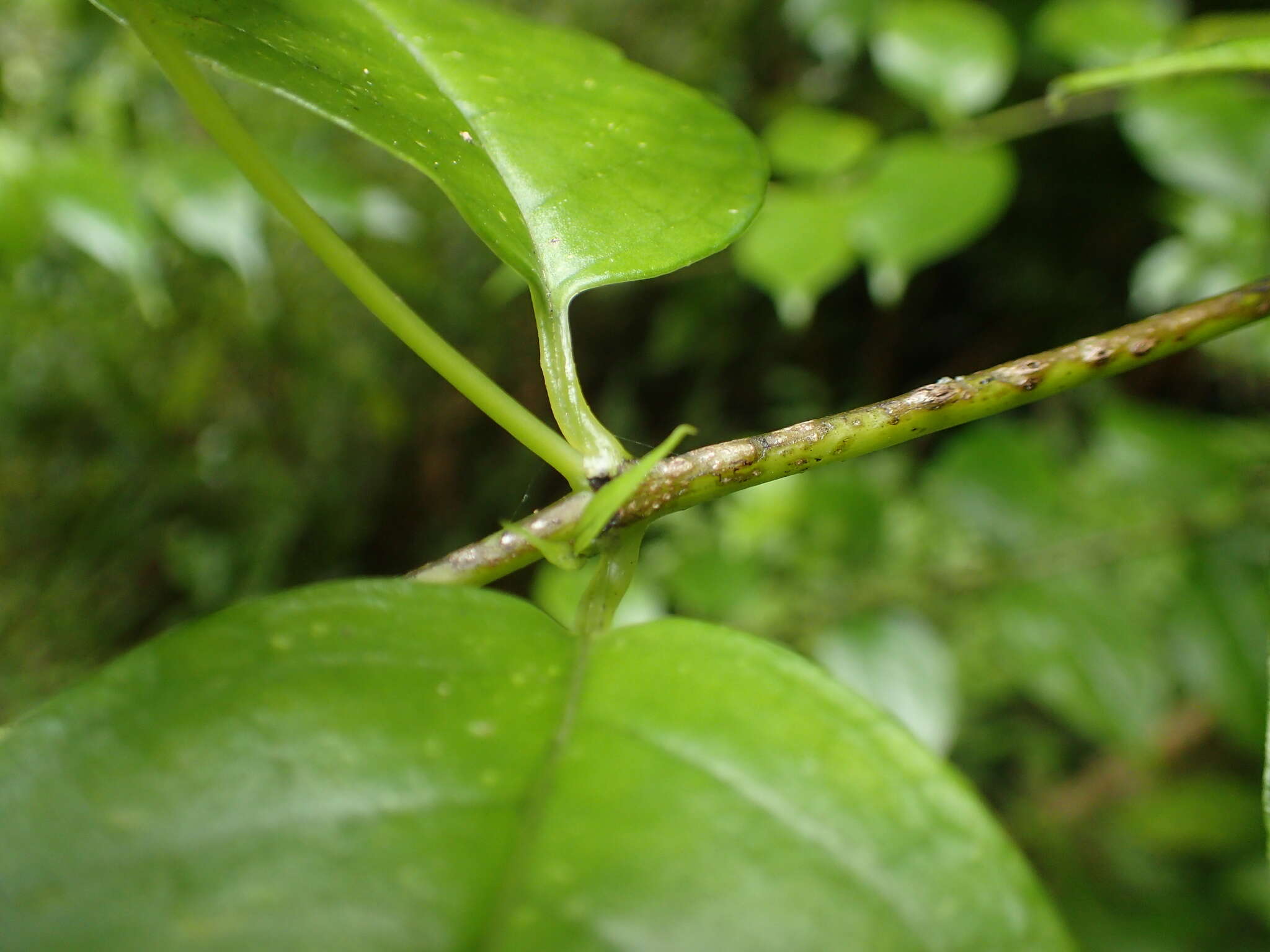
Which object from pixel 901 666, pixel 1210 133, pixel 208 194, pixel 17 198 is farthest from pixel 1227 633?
pixel 17 198

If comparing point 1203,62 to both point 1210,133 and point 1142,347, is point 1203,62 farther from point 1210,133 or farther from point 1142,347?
point 1210,133

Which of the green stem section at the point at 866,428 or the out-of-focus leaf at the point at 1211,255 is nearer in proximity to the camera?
the green stem section at the point at 866,428

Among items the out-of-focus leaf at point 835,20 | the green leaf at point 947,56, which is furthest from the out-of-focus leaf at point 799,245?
the out-of-focus leaf at point 835,20

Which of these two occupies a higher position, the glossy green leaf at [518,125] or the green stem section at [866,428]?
the glossy green leaf at [518,125]

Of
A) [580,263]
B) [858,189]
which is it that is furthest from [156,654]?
[858,189]

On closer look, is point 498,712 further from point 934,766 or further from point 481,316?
point 481,316

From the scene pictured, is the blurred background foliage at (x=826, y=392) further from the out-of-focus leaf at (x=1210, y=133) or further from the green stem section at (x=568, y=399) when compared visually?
the green stem section at (x=568, y=399)

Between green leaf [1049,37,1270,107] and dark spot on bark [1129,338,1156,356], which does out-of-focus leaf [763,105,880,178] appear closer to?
green leaf [1049,37,1270,107]
